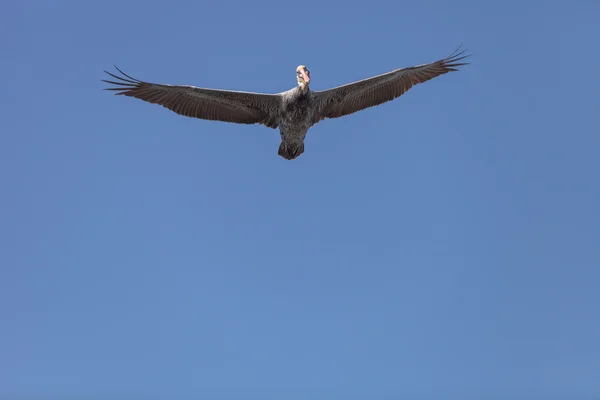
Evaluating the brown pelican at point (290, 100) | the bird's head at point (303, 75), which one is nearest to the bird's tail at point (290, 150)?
the brown pelican at point (290, 100)

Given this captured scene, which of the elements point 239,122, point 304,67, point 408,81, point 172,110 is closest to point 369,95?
point 408,81

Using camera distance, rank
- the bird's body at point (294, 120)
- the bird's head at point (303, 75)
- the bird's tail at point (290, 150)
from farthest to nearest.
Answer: the bird's tail at point (290, 150) < the bird's body at point (294, 120) < the bird's head at point (303, 75)

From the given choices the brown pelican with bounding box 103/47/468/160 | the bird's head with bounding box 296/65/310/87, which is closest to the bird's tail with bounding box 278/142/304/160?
the brown pelican with bounding box 103/47/468/160

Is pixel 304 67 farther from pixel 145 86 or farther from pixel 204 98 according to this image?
pixel 145 86

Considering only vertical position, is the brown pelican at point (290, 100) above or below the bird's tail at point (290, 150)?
above

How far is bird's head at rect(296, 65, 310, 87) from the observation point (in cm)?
1736

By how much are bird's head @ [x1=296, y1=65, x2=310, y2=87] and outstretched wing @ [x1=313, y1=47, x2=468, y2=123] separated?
2.05 feet

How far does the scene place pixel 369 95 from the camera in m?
19.0

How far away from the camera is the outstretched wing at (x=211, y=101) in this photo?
1745cm

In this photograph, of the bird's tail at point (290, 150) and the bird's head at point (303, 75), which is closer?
the bird's head at point (303, 75)

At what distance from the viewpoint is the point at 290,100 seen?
1767 cm

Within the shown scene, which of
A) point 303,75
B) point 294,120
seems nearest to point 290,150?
point 294,120

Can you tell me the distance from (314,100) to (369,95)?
185cm

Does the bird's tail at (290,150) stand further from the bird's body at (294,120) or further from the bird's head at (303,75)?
the bird's head at (303,75)
